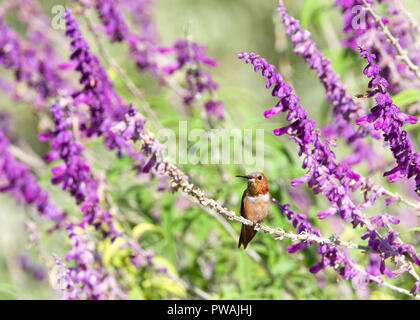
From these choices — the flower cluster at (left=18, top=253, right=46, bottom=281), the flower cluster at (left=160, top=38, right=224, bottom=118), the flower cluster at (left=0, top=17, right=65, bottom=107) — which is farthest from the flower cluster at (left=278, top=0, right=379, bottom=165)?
the flower cluster at (left=18, top=253, right=46, bottom=281)

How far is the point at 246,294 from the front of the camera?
10.4ft

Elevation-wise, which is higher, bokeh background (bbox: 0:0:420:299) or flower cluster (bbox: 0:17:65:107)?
flower cluster (bbox: 0:17:65:107)

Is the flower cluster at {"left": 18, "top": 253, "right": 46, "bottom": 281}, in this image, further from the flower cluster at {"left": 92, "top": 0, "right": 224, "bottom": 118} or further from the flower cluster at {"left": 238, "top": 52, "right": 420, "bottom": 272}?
the flower cluster at {"left": 238, "top": 52, "right": 420, "bottom": 272}

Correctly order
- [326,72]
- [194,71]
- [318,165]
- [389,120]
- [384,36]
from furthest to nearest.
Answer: [194,71] → [384,36] → [326,72] → [318,165] → [389,120]

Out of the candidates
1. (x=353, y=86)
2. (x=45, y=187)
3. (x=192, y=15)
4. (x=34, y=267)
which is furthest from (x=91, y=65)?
(x=192, y=15)

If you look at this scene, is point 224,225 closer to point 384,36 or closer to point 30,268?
point 384,36

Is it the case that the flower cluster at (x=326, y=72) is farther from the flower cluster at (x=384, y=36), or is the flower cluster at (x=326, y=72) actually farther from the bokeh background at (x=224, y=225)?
the bokeh background at (x=224, y=225)

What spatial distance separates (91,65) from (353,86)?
9.24 feet

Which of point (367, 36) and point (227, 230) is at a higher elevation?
point (367, 36)

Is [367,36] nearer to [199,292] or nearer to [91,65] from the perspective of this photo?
[91,65]

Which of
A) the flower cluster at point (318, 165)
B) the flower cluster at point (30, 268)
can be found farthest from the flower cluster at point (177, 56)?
the flower cluster at point (30, 268)

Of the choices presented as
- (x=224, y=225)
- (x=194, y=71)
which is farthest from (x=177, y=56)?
(x=224, y=225)

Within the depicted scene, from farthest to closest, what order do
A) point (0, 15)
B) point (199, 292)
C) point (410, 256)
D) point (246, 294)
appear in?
1. point (0, 15)
2. point (199, 292)
3. point (246, 294)
4. point (410, 256)
